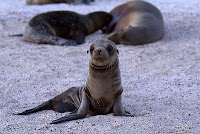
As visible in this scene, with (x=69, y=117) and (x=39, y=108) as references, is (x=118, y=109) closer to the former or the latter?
(x=69, y=117)

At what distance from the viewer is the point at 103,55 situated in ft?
8.80

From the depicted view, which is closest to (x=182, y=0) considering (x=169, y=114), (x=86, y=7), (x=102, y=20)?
(x=86, y=7)

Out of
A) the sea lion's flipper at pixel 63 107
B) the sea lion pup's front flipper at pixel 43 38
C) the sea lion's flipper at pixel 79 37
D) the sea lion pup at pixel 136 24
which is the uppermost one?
the sea lion's flipper at pixel 63 107

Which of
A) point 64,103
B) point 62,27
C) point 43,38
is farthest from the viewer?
point 62,27

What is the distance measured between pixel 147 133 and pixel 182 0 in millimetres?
10377

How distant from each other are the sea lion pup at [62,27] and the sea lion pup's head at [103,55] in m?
3.74

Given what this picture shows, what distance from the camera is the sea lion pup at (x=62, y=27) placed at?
21.8 ft

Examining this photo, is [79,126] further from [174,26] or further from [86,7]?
[86,7]

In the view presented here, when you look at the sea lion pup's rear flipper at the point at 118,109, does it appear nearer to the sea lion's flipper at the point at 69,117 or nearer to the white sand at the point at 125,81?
the white sand at the point at 125,81

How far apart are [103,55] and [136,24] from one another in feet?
14.4

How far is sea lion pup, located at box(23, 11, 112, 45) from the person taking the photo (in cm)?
663

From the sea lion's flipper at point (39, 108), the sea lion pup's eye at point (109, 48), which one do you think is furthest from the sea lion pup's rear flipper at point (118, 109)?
the sea lion's flipper at point (39, 108)

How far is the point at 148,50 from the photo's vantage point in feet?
19.6

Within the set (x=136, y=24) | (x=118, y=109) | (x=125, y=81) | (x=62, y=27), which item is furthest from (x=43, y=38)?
(x=118, y=109)
